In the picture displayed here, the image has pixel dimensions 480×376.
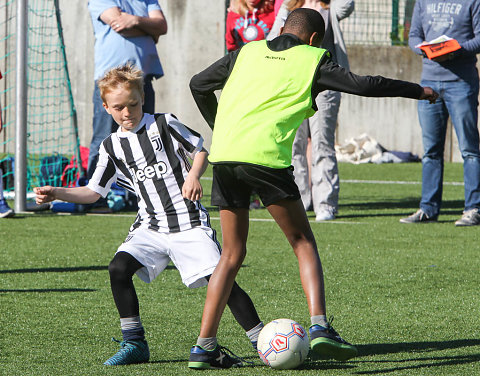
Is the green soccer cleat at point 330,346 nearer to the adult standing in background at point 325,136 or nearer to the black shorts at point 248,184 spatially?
the black shorts at point 248,184

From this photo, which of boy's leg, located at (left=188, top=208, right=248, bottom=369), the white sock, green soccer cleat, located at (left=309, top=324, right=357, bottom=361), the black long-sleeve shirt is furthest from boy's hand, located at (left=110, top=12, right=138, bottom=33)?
green soccer cleat, located at (left=309, top=324, right=357, bottom=361)

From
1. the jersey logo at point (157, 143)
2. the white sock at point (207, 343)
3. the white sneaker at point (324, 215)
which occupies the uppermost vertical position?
the jersey logo at point (157, 143)

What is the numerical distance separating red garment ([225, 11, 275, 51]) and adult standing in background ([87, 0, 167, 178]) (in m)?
0.96

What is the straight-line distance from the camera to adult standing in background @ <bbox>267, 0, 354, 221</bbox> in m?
8.44

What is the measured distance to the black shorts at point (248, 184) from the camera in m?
3.88

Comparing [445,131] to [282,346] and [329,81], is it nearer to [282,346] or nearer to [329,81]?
[329,81]

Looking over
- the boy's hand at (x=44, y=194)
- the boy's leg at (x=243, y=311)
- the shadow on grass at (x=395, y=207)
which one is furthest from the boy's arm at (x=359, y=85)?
the shadow on grass at (x=395, y=207)

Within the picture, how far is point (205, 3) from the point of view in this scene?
15.5 m

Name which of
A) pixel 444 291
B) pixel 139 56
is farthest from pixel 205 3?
pixel 444 291

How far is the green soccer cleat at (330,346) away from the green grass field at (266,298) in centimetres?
9

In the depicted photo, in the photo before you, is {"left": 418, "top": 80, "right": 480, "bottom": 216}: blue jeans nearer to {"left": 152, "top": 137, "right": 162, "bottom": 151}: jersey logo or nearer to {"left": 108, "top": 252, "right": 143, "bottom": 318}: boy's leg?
{"left": 152, "top": 137, "right": 162, "bottom": 151}: jersey logo

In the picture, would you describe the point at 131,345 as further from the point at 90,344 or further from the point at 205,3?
the point at 205,3

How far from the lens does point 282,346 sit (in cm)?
380

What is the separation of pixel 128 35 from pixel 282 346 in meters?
5.41
